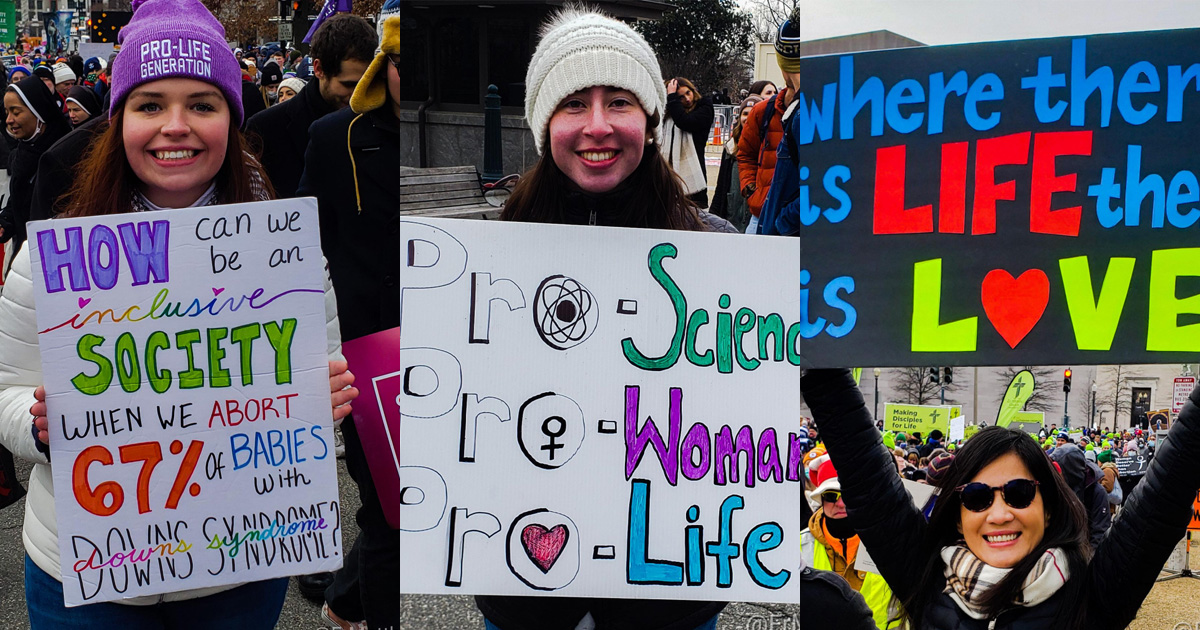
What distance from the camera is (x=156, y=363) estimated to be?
7.01 ft

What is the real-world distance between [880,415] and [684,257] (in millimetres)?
547

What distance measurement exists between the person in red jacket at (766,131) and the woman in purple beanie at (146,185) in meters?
0.84

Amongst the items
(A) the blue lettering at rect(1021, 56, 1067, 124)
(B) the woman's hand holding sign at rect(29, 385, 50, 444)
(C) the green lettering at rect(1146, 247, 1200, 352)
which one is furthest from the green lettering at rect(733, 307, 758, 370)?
(B) the woman's hand holding sign at rect(29, 385, 50, 444)

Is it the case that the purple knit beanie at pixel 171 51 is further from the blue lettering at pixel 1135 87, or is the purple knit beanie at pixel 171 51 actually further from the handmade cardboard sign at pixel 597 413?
the blue lettering at pixel 1135 87

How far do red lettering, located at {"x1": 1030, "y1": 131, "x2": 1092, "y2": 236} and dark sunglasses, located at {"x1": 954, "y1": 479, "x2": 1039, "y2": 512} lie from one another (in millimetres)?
493

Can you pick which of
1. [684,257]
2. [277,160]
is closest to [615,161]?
[684,257]

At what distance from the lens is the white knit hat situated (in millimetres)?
1995

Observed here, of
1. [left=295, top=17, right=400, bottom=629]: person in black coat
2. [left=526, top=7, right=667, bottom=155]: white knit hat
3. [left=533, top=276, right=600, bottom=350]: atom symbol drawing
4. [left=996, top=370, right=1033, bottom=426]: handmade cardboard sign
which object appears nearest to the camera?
[left=526, top=7, right=667, bottom=155]: white knit hat

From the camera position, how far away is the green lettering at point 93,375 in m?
2.09

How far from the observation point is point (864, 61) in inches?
87.0

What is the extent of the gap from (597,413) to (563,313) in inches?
7.6

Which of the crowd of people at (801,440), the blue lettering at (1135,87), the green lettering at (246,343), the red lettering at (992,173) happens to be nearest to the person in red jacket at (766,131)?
the crowd of people at (801,440)

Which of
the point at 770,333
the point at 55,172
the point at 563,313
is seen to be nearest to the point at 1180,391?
the point at 770,333

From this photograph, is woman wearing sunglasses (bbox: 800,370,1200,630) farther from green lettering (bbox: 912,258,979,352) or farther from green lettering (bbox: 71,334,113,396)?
green lettering (bbox: 71,334,113,396)
